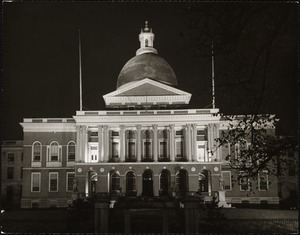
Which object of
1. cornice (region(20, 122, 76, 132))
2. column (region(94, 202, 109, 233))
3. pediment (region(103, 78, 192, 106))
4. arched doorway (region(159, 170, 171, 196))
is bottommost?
column (region(94, 202, 109, 233))

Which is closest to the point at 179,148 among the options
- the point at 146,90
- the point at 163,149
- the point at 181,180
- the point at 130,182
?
the point at 163,149

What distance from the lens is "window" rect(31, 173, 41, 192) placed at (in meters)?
60.8

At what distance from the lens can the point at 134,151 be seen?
2333 inches

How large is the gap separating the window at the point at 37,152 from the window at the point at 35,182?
1.92 metres

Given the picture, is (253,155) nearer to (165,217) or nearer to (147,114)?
(165,217)

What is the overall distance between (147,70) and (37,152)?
1820 cm

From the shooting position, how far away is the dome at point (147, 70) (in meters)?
64.8

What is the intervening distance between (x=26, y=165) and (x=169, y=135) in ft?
62.0

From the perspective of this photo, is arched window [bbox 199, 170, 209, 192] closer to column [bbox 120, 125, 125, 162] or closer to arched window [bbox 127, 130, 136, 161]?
arched window [bbox 127, 130, 136, 161]

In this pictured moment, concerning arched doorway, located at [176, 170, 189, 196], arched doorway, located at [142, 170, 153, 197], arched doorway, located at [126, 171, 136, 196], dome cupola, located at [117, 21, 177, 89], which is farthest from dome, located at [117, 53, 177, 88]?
arched doorway, located at [126, 171, 136, 196]

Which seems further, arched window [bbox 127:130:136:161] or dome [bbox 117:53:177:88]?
dome [bbox 117:53:177:88]

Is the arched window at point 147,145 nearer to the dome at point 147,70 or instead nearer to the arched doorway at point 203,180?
the arched doorway at point 203,180

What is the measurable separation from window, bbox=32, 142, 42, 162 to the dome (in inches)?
551

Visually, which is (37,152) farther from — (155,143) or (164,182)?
(164,182)
